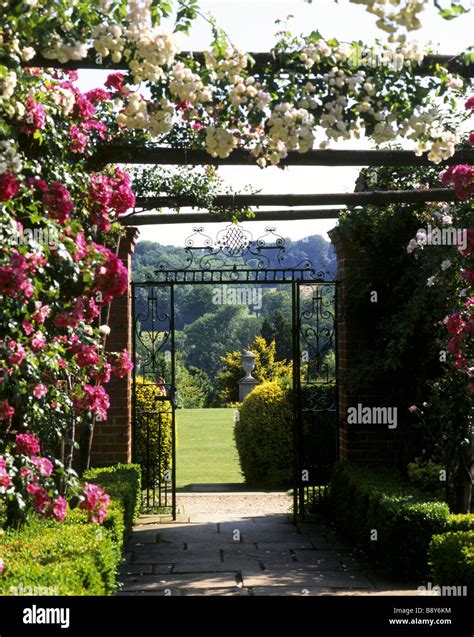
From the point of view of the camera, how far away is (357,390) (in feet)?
26.3

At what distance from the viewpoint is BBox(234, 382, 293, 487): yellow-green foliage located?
1066 centimetres

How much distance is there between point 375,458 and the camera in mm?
8023

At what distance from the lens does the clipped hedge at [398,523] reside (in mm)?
5816

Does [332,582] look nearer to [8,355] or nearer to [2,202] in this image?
[8,355]

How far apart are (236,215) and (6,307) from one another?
3713mm

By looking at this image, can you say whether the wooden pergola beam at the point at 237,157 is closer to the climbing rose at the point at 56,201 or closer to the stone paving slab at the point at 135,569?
the climbing rose at the point at 56,201

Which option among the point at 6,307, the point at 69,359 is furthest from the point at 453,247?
the point at 6,307

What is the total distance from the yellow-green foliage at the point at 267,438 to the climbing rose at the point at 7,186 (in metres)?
7.69

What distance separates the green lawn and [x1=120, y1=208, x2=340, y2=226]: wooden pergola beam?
446 centimetres

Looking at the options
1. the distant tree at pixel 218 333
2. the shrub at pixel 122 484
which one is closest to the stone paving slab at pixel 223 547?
the shrub at pixel 122 484

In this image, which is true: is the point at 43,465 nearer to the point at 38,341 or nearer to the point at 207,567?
the point at 38,341

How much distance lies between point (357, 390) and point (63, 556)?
14.1 ft

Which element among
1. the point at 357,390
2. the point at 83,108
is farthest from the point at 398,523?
the point at 83,108

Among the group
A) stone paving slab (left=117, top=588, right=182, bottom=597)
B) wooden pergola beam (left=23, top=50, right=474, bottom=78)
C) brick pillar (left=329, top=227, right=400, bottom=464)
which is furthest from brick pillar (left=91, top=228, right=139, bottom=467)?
wooden pergola beam (left=23, top=50, right=474, bottom=78)
